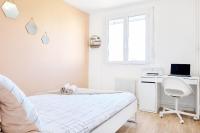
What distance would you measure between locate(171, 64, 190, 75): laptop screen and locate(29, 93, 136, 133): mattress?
1728 millimetres

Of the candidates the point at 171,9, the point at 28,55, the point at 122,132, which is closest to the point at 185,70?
the point at 171,9

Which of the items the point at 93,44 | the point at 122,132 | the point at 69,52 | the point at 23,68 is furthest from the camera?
the point at 93,44

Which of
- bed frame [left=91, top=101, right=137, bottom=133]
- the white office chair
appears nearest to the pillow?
bed frame [left=91, top=101, right=137, bottom=133]

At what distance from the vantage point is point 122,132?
2492mm

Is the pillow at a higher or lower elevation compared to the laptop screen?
lower

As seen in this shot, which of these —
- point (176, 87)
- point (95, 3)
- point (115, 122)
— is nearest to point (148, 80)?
point (176, 87)

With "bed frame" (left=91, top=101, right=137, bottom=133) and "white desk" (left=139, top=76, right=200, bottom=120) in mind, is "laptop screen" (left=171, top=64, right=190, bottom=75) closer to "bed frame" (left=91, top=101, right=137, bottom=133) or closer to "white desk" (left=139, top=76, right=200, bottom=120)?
"white desk" (left=139, top=76, right=200, bottom=120)

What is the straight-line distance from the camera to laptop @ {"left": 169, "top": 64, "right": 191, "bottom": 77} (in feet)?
11.7

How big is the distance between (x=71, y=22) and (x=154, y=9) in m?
2.06

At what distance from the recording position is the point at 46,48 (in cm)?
363

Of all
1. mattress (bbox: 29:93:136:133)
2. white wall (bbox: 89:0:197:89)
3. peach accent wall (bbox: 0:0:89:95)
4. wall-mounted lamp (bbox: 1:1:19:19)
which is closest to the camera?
mattress (bbox: 29:93:136:133)

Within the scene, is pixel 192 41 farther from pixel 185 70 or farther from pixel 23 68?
pixel 23 68

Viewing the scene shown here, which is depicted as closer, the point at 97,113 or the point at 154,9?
the point at 97,113

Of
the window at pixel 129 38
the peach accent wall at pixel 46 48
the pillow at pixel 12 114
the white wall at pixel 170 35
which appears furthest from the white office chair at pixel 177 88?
the pillow at pixel 12 114
